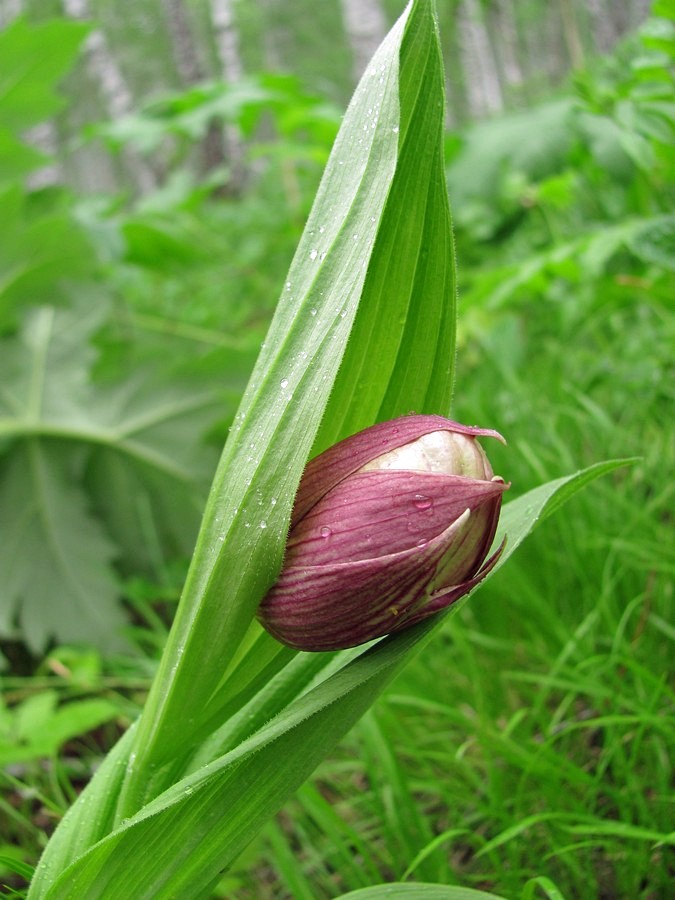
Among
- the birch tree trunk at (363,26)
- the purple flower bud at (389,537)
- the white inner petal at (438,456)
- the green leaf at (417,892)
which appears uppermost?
the birch tree trunk at (363,26)

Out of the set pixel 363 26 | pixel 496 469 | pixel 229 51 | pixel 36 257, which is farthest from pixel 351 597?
pixel 229 51

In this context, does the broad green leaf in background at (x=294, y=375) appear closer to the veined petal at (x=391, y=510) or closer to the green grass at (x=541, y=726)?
the veined petal at (x=391, y=510)

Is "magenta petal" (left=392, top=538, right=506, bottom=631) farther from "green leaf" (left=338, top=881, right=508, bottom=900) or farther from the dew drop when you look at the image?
"green leaf" (left=338, top=881, right=508, bottom=900)

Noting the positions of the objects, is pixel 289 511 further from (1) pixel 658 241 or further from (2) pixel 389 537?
(1) pixel 658 241

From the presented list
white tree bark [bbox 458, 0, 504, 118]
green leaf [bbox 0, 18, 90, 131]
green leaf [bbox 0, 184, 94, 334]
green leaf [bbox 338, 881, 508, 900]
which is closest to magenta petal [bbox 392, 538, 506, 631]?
green leaf [bbox 338, 881, 508, 900]

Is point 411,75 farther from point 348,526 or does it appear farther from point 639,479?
point 639,479

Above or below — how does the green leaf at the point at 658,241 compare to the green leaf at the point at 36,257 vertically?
below

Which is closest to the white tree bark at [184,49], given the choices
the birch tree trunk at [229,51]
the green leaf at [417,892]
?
the birch tree trunk at [229,51]
